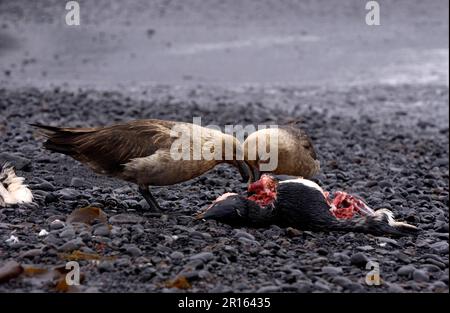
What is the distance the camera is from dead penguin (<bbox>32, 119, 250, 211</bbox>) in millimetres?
7457

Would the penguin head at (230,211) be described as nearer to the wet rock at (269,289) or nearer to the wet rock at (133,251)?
the wet rock at (133,251)

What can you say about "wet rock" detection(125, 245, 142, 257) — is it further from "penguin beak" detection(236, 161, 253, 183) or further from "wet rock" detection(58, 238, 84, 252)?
"penguin beak" detection(236, 161, 253, 183)

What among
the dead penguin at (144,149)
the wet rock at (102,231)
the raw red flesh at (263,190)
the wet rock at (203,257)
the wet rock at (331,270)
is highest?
the dead penguin at (144,149)

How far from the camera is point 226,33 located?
23688 millimetres

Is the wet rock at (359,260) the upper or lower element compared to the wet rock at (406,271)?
upper

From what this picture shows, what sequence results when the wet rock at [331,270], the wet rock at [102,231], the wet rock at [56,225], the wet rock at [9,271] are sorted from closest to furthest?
the wet rock at [9,271] → the wet rock at [331,270] → the wet rock at [102,231] → the wet rock at [56,225]

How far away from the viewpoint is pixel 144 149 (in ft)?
24.8

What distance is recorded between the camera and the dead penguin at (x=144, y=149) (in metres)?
7.46

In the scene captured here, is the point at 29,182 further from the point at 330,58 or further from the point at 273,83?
the point at 330,58

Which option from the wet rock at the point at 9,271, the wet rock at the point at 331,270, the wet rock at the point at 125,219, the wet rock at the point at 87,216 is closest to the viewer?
the wet rock at the point at 9,271

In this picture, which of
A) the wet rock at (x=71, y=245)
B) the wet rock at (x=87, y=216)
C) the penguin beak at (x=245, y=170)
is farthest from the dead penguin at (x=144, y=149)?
the wet rock at (x=71, y=245)

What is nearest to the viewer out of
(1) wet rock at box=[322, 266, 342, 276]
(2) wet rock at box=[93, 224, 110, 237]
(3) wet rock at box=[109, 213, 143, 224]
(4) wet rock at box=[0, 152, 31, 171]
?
(1) wet rock at box=[322, 266, 342, 276]

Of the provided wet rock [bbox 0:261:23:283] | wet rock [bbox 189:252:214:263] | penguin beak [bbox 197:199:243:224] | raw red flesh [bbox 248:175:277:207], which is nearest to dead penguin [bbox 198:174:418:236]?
penguin beak [bbox 197:199:243:224]
